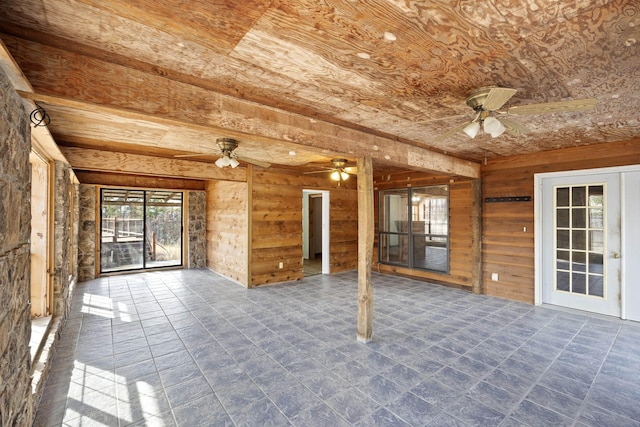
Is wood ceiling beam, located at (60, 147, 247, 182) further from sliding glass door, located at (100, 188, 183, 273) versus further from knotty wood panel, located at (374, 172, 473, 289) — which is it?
knotty wood panel, located at (374, 172, 473, 289)

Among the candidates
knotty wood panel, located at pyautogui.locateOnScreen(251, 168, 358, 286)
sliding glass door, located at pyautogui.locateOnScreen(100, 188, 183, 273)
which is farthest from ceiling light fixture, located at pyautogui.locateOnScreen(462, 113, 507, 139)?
sliding glass door, located at pyautogui.locateOnScreen(100, 188, 183, 273)

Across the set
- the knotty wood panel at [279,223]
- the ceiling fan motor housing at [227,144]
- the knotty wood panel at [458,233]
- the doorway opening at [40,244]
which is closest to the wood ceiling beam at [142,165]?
the knotty wood panel at [279,223]

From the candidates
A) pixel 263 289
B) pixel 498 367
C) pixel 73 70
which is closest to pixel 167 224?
pixel 263 289

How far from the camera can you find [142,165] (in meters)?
4.74

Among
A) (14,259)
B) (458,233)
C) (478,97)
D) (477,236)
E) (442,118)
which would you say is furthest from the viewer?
(458,233)

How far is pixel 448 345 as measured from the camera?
319 cm

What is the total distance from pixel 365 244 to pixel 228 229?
424 centimetres

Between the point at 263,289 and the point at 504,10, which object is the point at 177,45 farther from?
the point at 263,289

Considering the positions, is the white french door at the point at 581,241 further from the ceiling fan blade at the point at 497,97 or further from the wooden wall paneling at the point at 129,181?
the wooden wall paneling at the point at 129,181

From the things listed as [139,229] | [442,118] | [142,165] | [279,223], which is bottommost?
[139,229]

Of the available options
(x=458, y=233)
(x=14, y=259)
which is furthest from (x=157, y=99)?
(x=458, y=233)

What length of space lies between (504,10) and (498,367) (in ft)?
9.56

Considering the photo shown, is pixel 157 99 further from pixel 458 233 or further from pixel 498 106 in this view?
pixel 458 233

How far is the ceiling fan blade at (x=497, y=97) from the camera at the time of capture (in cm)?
179
